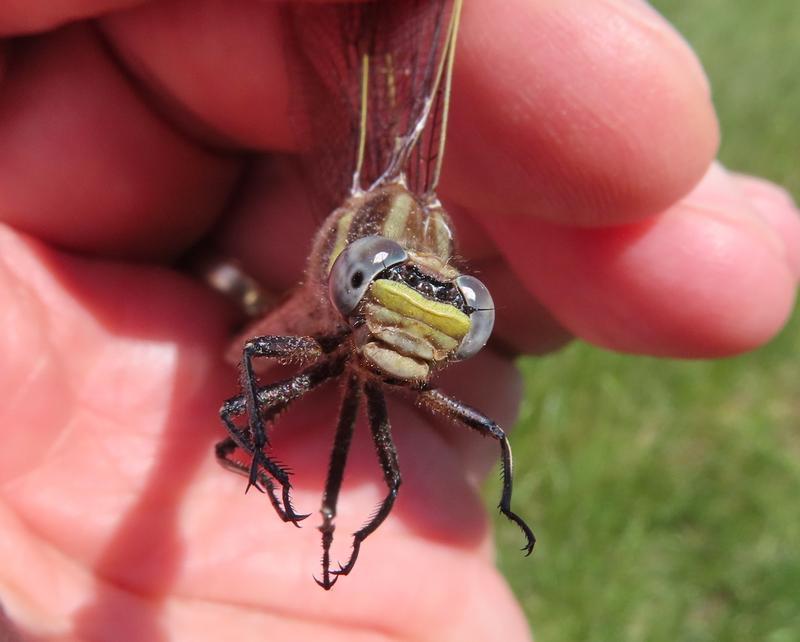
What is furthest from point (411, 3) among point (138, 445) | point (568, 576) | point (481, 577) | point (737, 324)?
point (568, 576)

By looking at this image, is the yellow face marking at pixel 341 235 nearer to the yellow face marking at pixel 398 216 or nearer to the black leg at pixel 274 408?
the yellow face marking at pixel 398 216

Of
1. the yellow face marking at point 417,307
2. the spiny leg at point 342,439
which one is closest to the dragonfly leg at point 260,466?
the spiny leg at point 342,439

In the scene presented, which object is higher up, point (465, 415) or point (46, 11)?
point (46, 11)

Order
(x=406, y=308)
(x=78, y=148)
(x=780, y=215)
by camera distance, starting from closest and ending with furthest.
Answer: (x=406, y=308) → (x=78, y=148) → (x=780, y=215)

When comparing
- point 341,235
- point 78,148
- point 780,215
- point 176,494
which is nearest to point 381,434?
point 341,235

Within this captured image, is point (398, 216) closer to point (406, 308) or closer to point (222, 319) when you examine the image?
point (406, 308)

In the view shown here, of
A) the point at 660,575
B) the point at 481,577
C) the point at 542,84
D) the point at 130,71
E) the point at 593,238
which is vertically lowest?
the point at 660,575

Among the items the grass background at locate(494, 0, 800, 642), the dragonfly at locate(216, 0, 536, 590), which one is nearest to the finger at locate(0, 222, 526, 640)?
the dragonfly at locate(216, 0, 536, 590)

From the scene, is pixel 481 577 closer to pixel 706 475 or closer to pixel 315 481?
pixel 315 481
